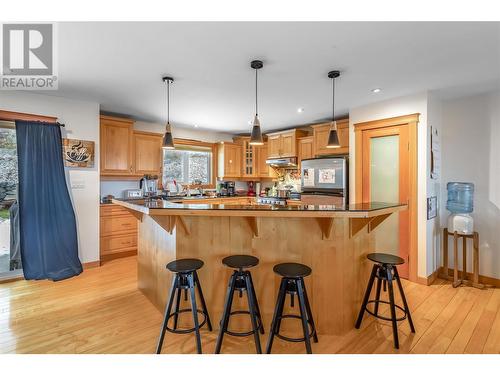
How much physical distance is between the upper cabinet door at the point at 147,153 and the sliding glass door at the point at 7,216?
1620 mm

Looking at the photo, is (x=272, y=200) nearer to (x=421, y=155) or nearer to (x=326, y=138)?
(x=326, y=138)

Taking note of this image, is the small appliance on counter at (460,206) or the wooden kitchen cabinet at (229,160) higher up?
the wooden kitchen cabinet at (229,160)

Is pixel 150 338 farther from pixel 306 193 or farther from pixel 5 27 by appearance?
pixel 306 193

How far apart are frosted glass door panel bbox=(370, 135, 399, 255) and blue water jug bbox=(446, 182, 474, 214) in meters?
0.72

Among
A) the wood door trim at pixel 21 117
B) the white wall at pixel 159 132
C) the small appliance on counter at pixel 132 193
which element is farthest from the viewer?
the small appliance on counter at pixel 132 193

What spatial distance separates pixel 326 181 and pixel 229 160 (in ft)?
7.86

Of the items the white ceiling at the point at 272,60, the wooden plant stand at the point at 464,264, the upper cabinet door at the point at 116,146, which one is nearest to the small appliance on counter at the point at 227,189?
the upper cabinet door at the point at 116,146

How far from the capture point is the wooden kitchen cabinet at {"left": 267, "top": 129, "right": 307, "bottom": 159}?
16.8 ft

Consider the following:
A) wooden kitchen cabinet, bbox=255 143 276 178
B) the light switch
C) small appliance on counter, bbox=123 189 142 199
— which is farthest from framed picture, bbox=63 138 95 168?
wooden kitchen cabinet, bbox=255 143 276 178

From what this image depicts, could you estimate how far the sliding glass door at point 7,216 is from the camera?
334 centimetres

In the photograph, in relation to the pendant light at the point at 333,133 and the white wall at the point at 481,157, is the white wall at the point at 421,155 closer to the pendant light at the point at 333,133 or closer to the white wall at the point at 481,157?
the white wall at the point at 481,157

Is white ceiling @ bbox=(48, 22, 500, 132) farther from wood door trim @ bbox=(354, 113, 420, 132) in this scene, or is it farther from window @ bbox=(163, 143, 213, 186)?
window @ bbox=(163, 143, 213, 186)

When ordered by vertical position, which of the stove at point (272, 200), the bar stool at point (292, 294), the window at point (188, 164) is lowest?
the bar stool at point (292, 294)

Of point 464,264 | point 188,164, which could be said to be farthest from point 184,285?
point 188,164
